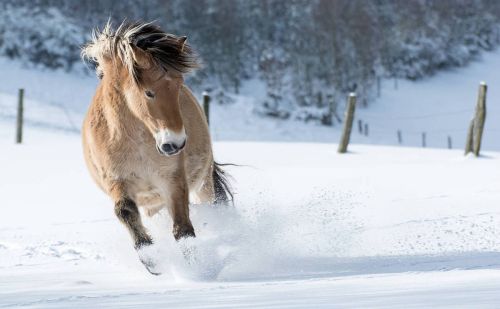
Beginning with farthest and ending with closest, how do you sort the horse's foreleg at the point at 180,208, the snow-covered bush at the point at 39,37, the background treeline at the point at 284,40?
the background treeline at the point at 284,40 → the snow-covered bush at the point at 39,37 → the horse's foreleg at the point at 180,208

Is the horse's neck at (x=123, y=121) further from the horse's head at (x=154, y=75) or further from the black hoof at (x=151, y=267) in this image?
the black hoof at (x=151, y=267)

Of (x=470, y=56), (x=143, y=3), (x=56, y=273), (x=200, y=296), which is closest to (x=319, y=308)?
(x=200, y=296)

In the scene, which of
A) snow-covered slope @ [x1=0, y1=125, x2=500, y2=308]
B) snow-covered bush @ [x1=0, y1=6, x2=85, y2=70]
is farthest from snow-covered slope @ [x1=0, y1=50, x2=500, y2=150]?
snow-covered slope @ [x1=0, y1=125, x2=500, y2=308]

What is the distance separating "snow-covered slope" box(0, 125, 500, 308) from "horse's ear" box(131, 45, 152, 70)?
1.15 m

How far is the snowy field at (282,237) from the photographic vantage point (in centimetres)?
352

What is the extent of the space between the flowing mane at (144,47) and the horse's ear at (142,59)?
0.02m

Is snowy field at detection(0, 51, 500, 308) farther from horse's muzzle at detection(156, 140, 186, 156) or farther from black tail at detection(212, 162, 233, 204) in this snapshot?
horse's muzzle at detection(156, 140, 186, 156)

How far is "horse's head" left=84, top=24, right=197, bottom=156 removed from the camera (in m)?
4.47

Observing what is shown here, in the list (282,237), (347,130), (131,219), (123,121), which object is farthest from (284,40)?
(131,219)

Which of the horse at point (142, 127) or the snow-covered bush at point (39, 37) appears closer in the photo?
the horse at point (142, 127)

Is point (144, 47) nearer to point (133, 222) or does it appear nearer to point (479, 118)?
point (133, 222)

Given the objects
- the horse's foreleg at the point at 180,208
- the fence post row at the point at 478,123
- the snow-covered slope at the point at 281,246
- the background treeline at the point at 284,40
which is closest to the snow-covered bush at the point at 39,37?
the background treeline at the point at 284,40

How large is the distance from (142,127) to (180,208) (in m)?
0.59

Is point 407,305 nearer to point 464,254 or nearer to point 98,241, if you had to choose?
point 464,254
